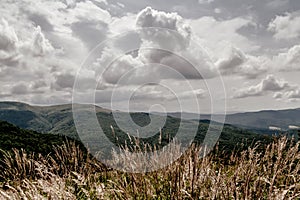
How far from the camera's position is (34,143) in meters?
117

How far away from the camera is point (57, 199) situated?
407cm

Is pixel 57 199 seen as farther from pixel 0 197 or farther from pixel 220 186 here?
pixel 220 186

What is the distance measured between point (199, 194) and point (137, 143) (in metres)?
1.31

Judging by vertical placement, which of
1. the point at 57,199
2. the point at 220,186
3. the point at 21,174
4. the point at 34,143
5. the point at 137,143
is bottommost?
the point at 34,143

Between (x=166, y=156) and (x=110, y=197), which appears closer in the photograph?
(x=110, y=197)

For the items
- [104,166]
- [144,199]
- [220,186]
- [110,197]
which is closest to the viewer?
[220,186]

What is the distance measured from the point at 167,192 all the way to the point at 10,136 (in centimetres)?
13602

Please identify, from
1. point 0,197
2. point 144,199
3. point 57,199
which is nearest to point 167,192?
point 144,199

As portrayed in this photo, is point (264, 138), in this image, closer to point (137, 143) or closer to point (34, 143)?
point (137, 143)

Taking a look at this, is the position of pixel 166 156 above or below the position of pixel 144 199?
above

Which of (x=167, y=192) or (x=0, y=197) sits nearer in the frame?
(x=0, y=197)

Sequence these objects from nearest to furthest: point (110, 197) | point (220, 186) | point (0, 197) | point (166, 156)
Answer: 1. point (220, 186)
2. point (0, 197)
3. point (110, 197)
4. point (166, 156)

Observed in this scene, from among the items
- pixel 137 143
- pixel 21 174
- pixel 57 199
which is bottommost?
pixel 21 174

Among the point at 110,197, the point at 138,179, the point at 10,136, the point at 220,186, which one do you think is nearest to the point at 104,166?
the point at 110,197
